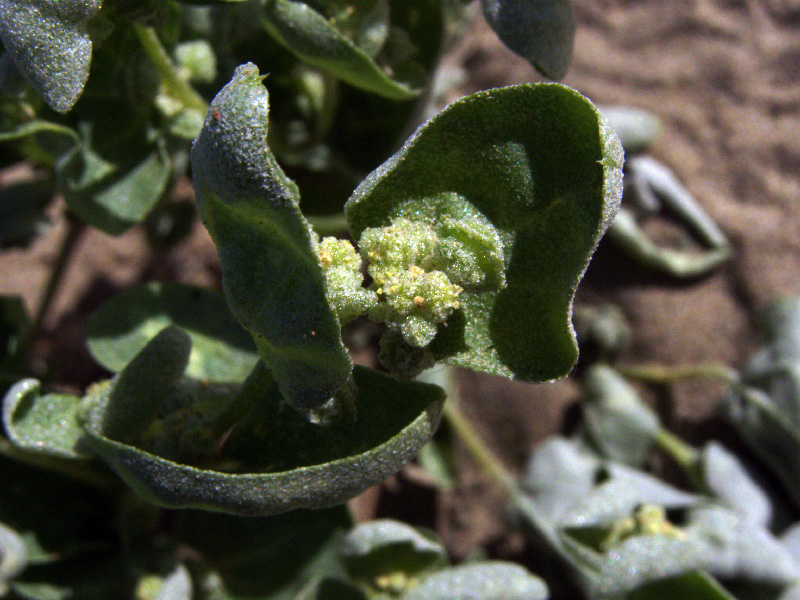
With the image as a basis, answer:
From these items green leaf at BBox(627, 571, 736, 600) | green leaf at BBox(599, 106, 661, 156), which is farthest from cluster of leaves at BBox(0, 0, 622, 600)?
green leaf at BBox(599, 106, 661, 156)

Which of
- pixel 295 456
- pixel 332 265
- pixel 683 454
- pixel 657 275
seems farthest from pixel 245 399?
pixel 657 275

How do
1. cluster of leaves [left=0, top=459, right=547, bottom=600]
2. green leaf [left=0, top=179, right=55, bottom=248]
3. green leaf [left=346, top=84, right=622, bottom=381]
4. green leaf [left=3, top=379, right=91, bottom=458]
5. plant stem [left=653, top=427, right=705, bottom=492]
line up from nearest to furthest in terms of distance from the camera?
green leaf [left=346, top=84, right=622, bottom=381]
green leaf [left=3, top=379, right=91, bottom=458]
cluster of leaves [left=0, top=459, right=547, bottom=600]
green leaf [left=0, top=179, right=55, bottom=248]
plant stem [left=653, top=427, right=705, bottom=492]

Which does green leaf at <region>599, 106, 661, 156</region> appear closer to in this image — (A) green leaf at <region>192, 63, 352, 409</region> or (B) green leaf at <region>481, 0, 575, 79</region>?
(B) green leaf at <region>481, 0, 575, 79</region>

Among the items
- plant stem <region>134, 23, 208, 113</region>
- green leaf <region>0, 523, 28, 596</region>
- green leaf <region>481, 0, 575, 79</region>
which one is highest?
green leaf <region>481, 0, 575, 79</region>

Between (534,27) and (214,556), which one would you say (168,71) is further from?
(214,556)

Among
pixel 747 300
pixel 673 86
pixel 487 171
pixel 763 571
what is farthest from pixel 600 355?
pixel 487 171

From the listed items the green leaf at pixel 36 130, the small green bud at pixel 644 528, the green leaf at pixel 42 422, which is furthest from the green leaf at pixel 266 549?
the green leaf at pixel 36 130

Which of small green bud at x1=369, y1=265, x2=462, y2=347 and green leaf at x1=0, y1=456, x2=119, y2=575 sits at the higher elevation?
small green bud at x1=369, y1=265, x2=462, y2=347

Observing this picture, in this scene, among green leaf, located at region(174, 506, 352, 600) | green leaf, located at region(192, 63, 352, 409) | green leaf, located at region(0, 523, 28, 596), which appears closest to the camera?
green leaf, located at region(192, 63, 352, 409)

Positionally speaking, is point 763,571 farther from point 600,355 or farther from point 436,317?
point 436,317

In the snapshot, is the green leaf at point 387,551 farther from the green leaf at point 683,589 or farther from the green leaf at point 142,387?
the green leaf at point 142,387
